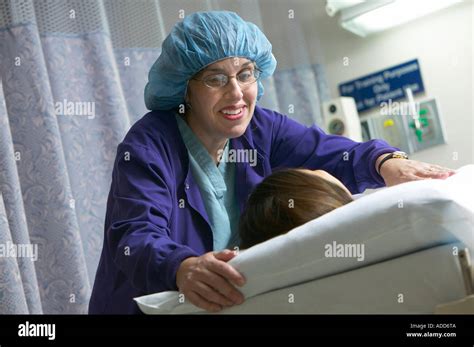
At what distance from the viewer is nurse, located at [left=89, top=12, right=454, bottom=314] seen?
105cm

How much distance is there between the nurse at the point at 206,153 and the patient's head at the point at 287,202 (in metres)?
0.13

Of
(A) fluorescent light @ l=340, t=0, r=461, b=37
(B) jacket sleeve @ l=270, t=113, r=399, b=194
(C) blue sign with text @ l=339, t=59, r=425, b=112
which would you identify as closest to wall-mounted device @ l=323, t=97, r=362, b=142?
(C) blue sign with text @ l=339, t=59, r=425, b=112

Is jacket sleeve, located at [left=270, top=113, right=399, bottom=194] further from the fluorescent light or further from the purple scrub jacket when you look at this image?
the fluorescent light

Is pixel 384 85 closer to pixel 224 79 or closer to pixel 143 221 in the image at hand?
pixel 224 79

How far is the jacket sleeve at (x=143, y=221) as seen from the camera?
872mm

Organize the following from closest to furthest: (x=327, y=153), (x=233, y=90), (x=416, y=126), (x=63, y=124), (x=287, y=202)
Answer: (x=287, y=202) → (x=233, y=90) → (x=327, y=153) → (x=63, y=124) → (x=416, y=126)

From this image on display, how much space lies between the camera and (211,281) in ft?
2.67

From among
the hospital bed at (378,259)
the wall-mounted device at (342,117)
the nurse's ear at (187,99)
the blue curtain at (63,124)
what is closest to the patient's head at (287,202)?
the hospital bed at (378,259)

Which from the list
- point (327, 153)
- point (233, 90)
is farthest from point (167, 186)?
point (327, 153)

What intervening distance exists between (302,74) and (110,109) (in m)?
0.82

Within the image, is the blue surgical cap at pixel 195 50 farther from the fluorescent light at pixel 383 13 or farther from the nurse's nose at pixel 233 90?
the fluorescent light at pixel 383 13

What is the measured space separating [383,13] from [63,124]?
123cm

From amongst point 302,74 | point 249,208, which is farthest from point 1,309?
point 302,74

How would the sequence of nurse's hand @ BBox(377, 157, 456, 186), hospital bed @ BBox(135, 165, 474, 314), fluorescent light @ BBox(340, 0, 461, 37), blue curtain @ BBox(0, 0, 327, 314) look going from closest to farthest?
hospital bed @ BBox(135, 165, 474, 314) → nurse's hand @ BBox(377, 157, 456, 186) → blue curtain @ BBox(0, 0, 327, 314) → fluorescent light @ BBox(340, 0, 461, 37)
